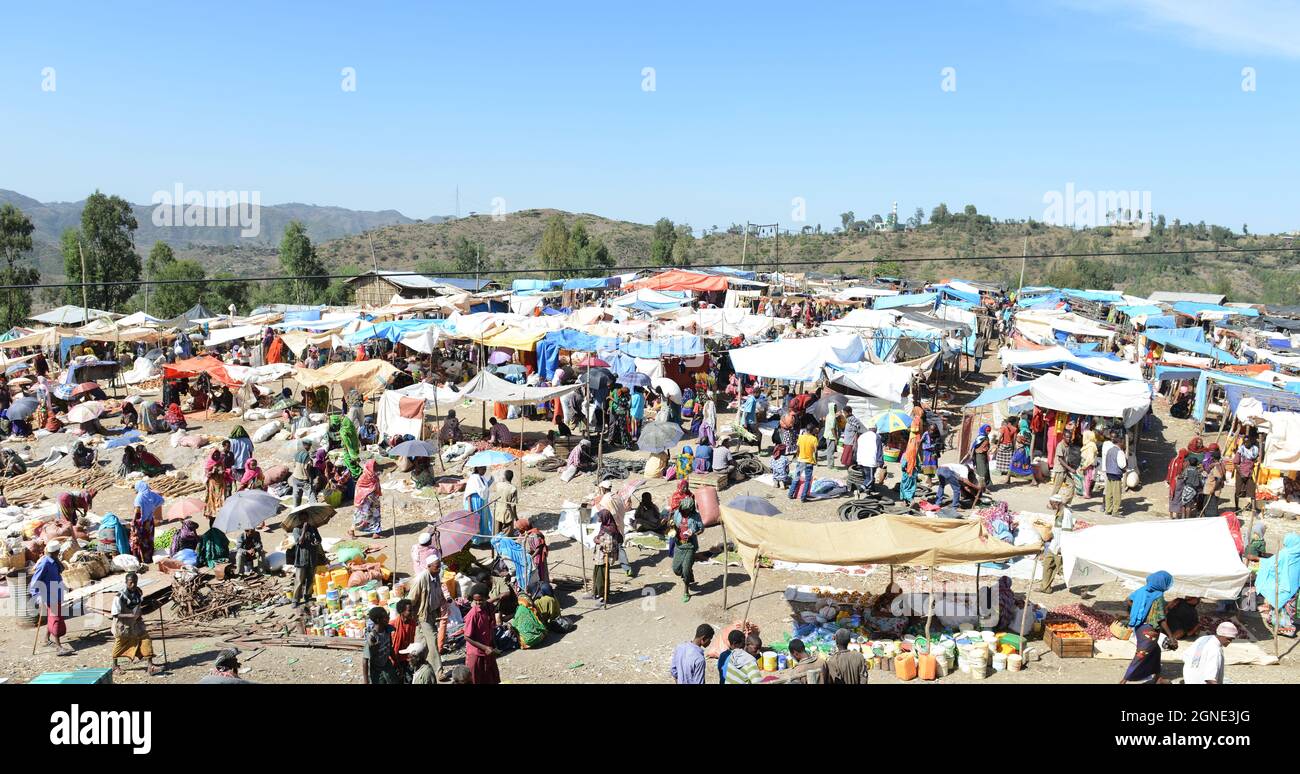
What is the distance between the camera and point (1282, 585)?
8.18m

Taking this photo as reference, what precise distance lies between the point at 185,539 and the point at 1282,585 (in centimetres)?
1208

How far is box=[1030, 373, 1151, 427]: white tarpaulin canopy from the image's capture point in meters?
12.9

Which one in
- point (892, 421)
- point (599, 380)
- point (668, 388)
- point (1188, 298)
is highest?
point (1188, 298)

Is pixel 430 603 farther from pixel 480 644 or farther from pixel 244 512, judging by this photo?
pixel 244 512

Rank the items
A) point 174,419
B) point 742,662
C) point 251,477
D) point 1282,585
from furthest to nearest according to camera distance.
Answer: point 174,419, point 251,477, point 1282,585, point 742,662

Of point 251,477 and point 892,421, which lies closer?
point 892,421

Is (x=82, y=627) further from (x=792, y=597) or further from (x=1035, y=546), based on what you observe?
(x=1035, y=546)

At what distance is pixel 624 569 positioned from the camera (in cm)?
1018

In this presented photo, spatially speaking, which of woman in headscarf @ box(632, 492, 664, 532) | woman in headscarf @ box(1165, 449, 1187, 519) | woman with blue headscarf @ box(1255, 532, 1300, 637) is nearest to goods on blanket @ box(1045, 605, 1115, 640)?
woman with blue headscarf @ box(1255, 532, 1300, 637)

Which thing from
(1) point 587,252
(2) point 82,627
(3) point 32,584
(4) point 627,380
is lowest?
(2) point 82,627

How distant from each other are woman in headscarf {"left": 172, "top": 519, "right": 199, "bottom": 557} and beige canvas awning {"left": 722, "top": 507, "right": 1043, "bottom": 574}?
6.86 meters

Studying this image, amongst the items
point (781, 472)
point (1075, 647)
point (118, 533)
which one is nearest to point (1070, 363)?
point (781, 472)
